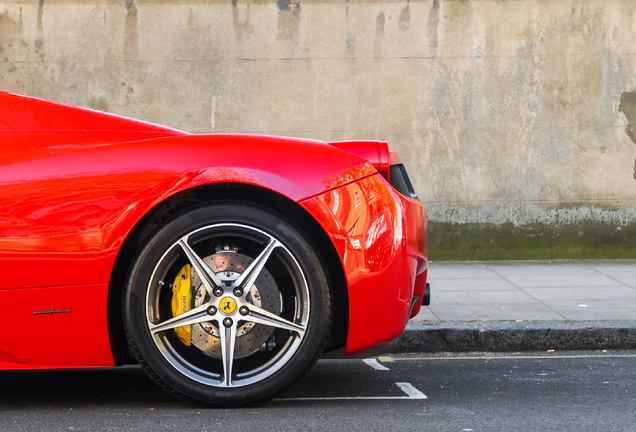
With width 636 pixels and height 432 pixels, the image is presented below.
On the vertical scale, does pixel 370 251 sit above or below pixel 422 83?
below

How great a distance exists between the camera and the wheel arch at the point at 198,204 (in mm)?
3607

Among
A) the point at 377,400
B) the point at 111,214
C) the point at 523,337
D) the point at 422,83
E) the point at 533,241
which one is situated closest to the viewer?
the point at 111,214

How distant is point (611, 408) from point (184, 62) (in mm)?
6705

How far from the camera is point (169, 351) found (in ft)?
11.9

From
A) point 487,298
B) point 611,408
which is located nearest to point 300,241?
point 611,408

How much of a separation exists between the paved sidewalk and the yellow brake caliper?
6.97 ft

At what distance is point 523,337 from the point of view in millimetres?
5602

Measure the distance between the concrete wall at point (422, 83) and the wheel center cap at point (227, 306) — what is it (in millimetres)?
6018

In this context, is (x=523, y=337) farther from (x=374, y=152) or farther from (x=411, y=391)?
Answer: (x=374, y=152)

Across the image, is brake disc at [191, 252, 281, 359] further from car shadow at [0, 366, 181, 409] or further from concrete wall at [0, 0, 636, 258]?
concrete wall at [0, 0, 636, 258]

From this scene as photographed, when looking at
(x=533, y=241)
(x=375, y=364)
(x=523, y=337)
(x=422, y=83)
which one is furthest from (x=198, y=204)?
(x=533, y=241)

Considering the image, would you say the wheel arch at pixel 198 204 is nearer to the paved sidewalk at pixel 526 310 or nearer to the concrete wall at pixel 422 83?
the paved sidewalk at pixel 526 310

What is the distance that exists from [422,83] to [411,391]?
19.0 feet

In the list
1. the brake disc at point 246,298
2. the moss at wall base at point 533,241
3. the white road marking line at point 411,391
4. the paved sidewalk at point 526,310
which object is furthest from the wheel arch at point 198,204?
the moss at wall base at point 533,241
